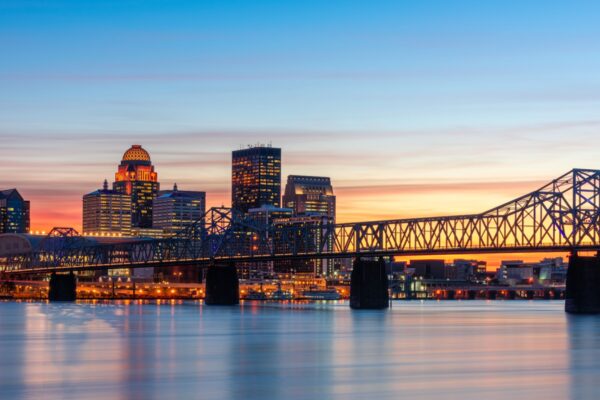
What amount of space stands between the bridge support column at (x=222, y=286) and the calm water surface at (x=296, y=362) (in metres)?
73.1

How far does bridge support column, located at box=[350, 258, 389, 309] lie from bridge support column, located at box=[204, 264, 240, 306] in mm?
27617

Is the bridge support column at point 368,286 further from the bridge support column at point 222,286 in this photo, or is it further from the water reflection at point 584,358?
the water reflection at point 584,358

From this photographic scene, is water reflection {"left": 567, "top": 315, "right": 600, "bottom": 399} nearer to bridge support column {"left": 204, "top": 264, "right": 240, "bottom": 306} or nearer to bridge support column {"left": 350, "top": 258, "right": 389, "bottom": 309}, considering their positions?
bridge support column {"left": 350, "top": 258, "right": 389, "bottom": 309}

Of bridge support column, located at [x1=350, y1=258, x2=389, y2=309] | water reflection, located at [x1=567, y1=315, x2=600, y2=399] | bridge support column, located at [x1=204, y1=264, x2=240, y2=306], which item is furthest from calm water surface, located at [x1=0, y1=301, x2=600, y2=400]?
bridge support column, located at [x1=204, y1=264, x2=240, y2=306]

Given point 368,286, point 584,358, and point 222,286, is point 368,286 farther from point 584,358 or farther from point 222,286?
point 584,358

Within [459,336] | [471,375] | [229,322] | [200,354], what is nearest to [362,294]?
[229,322]

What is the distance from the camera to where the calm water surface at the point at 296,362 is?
51.7 metres

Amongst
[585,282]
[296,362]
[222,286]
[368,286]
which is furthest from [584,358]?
[222,286]

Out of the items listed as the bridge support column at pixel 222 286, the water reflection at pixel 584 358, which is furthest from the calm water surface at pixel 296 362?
the bridge support column at pixel 222 286

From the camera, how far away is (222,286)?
183375mm

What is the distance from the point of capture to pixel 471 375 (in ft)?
194

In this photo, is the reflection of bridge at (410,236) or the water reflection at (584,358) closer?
the water reflection at (584,358)

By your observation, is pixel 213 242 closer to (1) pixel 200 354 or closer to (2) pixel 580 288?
(2) pixel 580 288

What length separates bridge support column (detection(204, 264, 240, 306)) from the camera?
182500 mm
